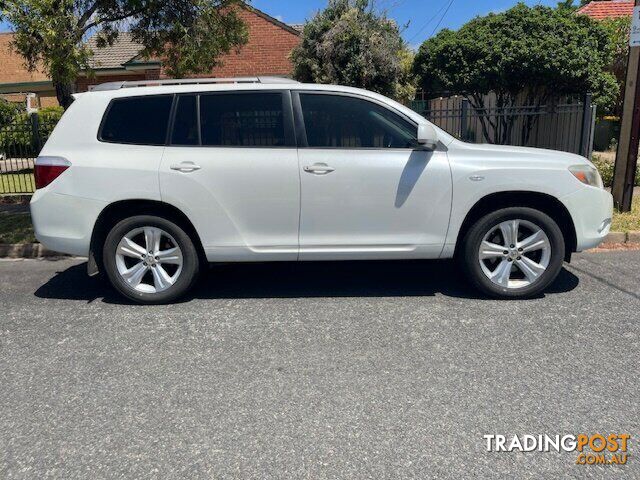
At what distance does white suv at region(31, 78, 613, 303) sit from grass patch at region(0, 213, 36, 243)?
2779mm

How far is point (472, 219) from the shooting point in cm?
Answer: 504

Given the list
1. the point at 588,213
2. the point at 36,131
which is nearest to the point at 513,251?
the point at 588,213

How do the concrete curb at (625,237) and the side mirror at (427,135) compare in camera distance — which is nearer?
the side mirror at (427,135)

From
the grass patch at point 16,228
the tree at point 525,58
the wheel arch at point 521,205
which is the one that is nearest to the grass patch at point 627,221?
the wheel arch at point 521,205

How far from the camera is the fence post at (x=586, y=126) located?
985 cm

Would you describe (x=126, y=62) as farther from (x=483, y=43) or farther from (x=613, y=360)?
(x=613, y=360)

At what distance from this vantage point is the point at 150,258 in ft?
16.5

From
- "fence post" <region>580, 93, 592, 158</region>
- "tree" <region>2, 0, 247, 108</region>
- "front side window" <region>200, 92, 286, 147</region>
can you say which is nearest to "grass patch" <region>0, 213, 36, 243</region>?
"tree" <region>2, 0, 247, 108</region>

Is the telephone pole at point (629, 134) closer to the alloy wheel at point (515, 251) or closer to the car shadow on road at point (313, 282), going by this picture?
the car shadow on road at point (313, 282)

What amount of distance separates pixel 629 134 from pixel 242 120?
5.69m

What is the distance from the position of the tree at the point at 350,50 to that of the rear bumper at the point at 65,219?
33.1ft

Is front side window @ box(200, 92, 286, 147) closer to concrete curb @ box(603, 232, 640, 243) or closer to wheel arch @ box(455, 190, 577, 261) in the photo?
wheel arch @ box(455, 190, 577, 261)

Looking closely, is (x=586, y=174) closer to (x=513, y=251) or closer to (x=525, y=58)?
(x=513, y=251)

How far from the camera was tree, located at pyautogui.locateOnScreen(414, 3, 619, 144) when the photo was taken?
38.0 feet
